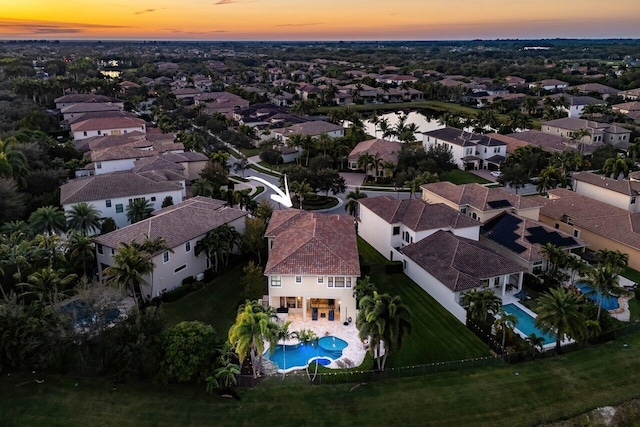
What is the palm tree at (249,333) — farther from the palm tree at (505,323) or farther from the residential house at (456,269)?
the residential house at (456,269)

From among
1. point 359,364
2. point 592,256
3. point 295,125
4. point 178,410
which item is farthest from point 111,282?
point 295,125

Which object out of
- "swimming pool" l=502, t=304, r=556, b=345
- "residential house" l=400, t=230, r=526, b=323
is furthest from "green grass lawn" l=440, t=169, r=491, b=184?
"swimming pool" l=502, t=304, r=556, b=345

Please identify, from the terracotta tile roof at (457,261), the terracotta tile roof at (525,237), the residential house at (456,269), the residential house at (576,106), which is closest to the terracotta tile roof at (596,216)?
the terracotta tile roof at (525,237)

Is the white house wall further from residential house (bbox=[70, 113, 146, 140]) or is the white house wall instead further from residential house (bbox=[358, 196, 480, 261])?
residential house (bbox=[70, 113, 146, 140])

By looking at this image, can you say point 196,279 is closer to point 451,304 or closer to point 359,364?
point 359,364

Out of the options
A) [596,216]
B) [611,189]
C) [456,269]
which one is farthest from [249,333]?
[611,189]
